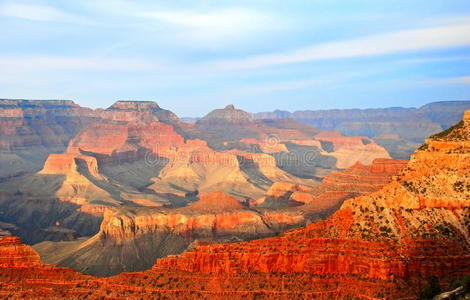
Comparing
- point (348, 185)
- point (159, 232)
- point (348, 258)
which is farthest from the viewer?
point (348, 185)

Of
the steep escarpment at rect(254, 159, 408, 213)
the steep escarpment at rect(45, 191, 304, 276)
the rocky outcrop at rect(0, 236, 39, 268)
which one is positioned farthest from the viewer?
the steep escarpment at rect(254, 159, 408, 213)

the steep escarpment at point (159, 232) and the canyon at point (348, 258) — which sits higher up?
the canyon at point (348, 258)

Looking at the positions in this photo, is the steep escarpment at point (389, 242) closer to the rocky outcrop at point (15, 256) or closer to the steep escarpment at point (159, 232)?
the rocky outcrop at point (15, 256)

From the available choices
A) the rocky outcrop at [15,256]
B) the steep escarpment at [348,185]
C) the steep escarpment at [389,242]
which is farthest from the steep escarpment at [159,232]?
the steep escarpment at [389,242]

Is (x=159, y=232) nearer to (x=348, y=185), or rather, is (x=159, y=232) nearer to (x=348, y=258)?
(x=348, y=185)

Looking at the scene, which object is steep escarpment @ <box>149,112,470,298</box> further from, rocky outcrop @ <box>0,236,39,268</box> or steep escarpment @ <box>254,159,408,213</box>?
steep escarpment @ <box>254,159,408,213</box>

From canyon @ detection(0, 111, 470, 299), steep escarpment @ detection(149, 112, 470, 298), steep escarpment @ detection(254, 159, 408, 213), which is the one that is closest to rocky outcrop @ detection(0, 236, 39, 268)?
canyon @ detection(0, 111, 470, 299)

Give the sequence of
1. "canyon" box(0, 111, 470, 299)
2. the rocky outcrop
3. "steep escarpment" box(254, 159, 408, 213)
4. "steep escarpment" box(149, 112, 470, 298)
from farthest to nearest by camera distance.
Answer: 1. "steep escarpment" box(254, 159, 408, 213)
2. the rocky outcrop
3. "canyon" box(0, 111, 470, 299)
4. "steep escarpment" box(149, 112, 470, 298)

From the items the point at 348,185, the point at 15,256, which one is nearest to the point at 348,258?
the point at 15,256

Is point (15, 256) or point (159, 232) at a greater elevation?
point (15, 256)
